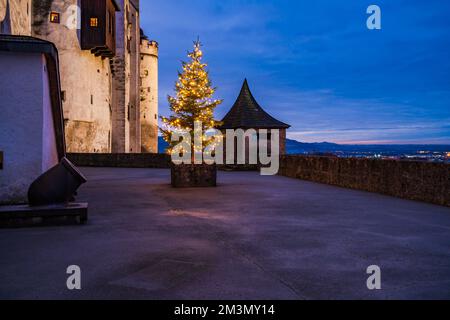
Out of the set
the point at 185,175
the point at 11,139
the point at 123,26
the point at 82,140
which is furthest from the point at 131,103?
the point at 11,139

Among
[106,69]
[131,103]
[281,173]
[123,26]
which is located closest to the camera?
[281,173]

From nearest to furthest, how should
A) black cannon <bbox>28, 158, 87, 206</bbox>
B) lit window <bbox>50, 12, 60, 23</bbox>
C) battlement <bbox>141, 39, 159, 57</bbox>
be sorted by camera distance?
black cannon <bbox>28, 158, 87, 206</bbox>
lit window <bbox>50, 12, 60, 23</bbox>
battlement <bbox>141, 39, 159, 57</bbox>

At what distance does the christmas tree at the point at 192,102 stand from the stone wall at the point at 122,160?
13.9m

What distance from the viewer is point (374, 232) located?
24.8 ft

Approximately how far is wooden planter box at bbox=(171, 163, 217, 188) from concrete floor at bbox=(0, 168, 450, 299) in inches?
235

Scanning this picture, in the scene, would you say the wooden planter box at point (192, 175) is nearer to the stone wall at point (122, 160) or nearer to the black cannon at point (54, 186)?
the black cannon at point (54, 186)

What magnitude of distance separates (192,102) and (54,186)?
36.1ft

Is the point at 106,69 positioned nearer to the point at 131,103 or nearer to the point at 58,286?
the point at 131,103

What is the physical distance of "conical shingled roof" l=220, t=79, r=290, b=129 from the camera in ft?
96.5

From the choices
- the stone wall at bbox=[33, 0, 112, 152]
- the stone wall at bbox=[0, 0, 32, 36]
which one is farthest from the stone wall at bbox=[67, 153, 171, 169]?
the stone wall at bbox=[0, 0, 32, 36]

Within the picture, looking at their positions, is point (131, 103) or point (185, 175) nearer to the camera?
point (185, 175)

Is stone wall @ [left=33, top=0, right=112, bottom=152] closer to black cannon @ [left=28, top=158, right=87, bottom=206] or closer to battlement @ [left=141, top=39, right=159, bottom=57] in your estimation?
battlement @ [left=141, top=39, right=159, bottom=57]
